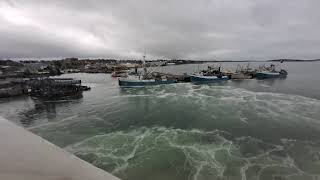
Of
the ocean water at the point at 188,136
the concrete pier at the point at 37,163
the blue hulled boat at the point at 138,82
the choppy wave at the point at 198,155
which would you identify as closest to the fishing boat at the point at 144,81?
the blue hulled boat at the point at 138,82

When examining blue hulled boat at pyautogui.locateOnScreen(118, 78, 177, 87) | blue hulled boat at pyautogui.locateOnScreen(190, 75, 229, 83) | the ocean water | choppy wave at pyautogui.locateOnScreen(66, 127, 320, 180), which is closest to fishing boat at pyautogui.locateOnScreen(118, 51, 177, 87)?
blue hulled boat at pyautogui.locateOnScreen(118, 78, 177, 87)

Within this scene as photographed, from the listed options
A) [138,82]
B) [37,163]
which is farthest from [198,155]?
[138,82]

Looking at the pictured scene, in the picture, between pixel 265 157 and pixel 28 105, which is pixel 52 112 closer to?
pixel 28 105

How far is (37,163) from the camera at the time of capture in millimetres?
4914

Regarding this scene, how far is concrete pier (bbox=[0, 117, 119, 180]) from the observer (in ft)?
14.2

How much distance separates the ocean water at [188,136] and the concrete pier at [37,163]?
42.7 ft

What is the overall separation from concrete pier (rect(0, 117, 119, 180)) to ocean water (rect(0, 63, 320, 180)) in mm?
13000

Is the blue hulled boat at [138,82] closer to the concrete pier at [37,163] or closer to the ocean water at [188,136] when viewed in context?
the ocean water at [188,136]

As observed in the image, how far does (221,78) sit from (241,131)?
65.9 m

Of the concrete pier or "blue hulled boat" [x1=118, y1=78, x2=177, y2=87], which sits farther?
"blue hulled boat" [x1=118, y1=78, x2=177, y2=87]

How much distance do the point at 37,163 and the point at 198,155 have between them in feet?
60.2

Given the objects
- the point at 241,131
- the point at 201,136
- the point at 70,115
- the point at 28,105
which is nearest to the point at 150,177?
the point at 201,136

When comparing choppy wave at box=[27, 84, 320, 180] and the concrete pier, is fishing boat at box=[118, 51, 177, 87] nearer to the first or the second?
choppy wave at box=[27, 84, 320, 180]

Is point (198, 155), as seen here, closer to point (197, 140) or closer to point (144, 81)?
point (197, 140)
